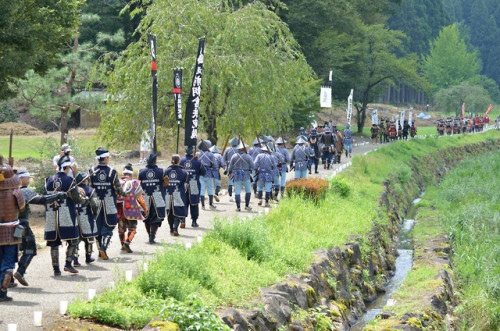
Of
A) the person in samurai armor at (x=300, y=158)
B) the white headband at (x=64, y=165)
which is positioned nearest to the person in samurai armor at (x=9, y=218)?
the white headband at (x=64, y=165)

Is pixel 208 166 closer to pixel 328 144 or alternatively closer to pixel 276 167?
pixel 276 167

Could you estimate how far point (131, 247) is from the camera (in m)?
12.6

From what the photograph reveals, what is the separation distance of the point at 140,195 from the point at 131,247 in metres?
1.08

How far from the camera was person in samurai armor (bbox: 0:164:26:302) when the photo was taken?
29.7 feet

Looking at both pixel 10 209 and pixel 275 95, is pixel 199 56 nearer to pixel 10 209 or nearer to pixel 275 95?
pixel 275 95

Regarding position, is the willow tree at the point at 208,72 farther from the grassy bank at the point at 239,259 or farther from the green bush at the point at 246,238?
the green bush at the point at 246,238

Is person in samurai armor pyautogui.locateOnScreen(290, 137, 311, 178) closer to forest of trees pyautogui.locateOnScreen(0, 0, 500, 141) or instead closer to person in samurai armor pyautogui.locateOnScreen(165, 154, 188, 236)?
forest of trees pyautogui.locateOnScreen(0, 0, 500, 141)

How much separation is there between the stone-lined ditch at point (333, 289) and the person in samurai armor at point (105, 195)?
3.08 meters

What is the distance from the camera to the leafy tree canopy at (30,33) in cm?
1523

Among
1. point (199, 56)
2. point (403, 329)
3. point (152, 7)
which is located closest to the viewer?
point (403, 329)

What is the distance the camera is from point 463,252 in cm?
1702

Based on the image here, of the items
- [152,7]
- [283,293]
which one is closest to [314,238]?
[283,293]

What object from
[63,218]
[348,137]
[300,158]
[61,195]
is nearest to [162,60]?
Result: [300,158]

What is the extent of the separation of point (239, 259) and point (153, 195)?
8.60 feet
